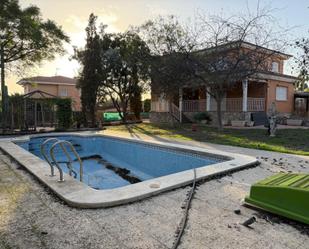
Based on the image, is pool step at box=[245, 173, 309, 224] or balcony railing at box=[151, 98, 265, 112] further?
balcony railing at box=[151, 98, 265, 112]

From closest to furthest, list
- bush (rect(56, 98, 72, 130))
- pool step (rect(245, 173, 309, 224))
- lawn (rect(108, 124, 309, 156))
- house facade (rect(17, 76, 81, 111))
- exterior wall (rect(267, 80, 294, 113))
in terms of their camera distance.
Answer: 1. pool step (rect(245, 173, 309, 224))
2. lawn (rect(108, 124, 309, 156))
3. bush (rect(56, 98, 72, 130))
4. exterior wall (rect(267, 80, 294, 113))
5. house facade (rect(17, 76, 81, 111))

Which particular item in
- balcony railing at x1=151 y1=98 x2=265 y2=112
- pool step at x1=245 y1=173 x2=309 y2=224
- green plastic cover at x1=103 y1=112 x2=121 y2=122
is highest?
balcony railing at x1=151 y1=98 x2=265 y2=112

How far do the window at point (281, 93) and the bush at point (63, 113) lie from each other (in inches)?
657

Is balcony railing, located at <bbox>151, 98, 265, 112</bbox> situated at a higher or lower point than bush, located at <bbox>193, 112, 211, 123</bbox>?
higher

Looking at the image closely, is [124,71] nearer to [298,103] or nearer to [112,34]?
[112,34]

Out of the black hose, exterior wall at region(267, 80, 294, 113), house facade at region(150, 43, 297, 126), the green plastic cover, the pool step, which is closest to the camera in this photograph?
the black hose

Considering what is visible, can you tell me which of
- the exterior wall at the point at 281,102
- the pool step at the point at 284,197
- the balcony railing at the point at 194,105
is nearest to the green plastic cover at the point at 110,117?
the balcony railing at the point at 194,105

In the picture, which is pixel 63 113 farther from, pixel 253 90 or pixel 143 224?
pixel 253 90

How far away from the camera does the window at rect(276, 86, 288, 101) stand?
65.2 feet

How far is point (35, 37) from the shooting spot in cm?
1474

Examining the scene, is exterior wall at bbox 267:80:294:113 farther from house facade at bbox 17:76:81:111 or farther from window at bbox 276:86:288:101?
house facade at bbox 17:76:81:111

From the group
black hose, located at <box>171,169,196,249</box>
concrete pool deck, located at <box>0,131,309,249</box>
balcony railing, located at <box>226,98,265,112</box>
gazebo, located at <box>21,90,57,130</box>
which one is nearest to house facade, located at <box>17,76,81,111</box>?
gazebo, located at <box>21,90,57,130</box>

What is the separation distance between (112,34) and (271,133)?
1687 cm

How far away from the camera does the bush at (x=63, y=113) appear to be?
1498 cm
